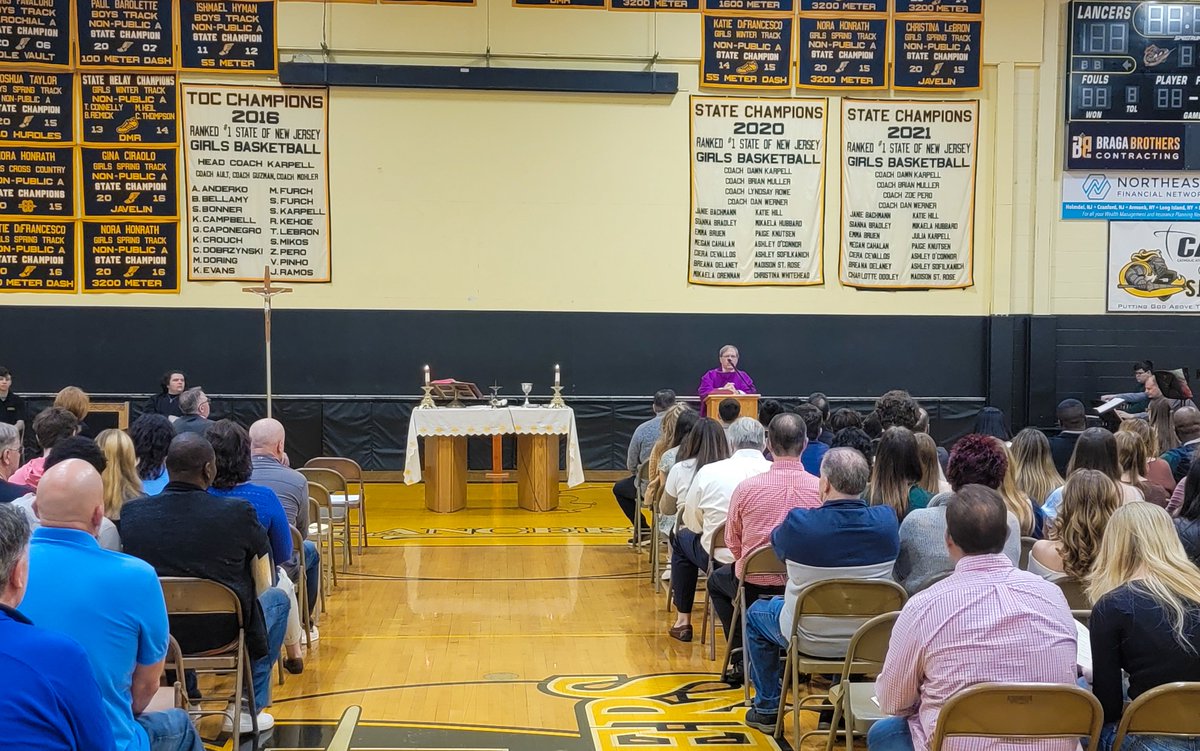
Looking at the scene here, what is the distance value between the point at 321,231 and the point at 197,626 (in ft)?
29.3

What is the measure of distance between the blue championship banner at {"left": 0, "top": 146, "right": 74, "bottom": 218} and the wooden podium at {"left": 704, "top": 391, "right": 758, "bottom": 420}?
7.57 meters

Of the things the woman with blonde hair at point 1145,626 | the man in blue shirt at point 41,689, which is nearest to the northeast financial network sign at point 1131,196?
the woman with blonde hair at point 1145,626

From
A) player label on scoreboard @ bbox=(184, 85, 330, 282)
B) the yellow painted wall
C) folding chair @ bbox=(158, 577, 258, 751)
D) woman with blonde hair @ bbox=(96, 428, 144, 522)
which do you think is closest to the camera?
folding chair @ bbox=(158, 577, 258, 751)

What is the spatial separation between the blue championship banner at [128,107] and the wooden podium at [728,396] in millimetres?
6844

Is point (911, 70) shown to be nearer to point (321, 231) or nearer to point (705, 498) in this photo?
point (321, 231)

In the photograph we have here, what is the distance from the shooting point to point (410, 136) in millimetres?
12578

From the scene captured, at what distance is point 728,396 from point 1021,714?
786cm

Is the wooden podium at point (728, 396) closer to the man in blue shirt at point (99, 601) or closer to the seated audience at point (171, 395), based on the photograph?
the seated audience at point (171, 395)

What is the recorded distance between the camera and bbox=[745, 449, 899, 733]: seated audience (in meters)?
4.28

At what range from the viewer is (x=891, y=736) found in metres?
3.20

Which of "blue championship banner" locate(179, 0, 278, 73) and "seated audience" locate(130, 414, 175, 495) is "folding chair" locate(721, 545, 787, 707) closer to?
"seated audience" locate(130, 414, 175, 495)

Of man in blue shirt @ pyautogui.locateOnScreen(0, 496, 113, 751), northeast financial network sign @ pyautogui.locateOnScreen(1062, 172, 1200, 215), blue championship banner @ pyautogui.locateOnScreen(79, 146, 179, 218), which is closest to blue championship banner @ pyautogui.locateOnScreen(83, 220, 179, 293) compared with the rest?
blue championship banner @ pyautogui.locateOnScreen(79, 146, 179, 218)

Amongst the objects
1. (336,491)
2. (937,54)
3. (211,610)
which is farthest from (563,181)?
(211,610)

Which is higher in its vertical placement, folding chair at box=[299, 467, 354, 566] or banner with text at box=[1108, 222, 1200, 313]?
banner with text at box=[1108, 222, 1200, 313]
